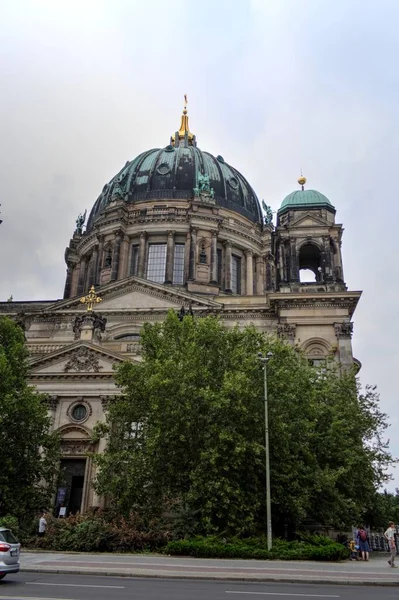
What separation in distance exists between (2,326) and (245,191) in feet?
129

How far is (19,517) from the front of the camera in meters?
27.9

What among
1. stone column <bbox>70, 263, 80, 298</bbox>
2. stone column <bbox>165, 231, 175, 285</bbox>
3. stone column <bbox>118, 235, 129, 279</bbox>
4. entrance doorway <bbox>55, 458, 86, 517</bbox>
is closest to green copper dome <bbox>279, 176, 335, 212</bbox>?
stone column <bbox>165, 231, 175, 285</bbox>

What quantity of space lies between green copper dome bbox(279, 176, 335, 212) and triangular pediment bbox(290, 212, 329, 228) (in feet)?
5.51

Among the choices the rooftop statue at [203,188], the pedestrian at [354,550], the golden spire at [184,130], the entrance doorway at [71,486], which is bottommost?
the pedestrian at [354,550]

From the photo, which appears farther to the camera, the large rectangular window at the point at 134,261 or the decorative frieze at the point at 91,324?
the large rectangular window at the point at 134,261

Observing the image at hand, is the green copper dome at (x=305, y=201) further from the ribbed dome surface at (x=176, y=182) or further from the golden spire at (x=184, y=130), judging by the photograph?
the golden spire at (x=184, y=130)

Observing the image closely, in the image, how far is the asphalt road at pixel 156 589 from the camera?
35.7ft

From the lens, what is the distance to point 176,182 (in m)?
62.2

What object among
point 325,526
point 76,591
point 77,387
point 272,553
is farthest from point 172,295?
point 76,591

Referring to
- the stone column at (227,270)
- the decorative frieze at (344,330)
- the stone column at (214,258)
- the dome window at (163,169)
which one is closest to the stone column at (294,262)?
the decorative frieze at (344,330)

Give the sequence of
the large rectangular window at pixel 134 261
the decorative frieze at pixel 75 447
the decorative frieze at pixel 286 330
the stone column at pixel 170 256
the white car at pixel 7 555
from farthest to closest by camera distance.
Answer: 1. the large rectangular window at pixel 134 261
2. the stone column at pixel 170 256
3. the decorative frieze at pixel 286 330
4. the decorative frieze at pixel 75 447
5. the white car at pixel 7 555

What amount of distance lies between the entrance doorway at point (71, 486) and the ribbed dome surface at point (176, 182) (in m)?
34.0

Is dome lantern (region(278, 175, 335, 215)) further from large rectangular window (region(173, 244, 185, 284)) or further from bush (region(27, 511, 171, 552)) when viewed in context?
bush (region(27, 511, 171, 552))

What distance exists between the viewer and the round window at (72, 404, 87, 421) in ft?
116
